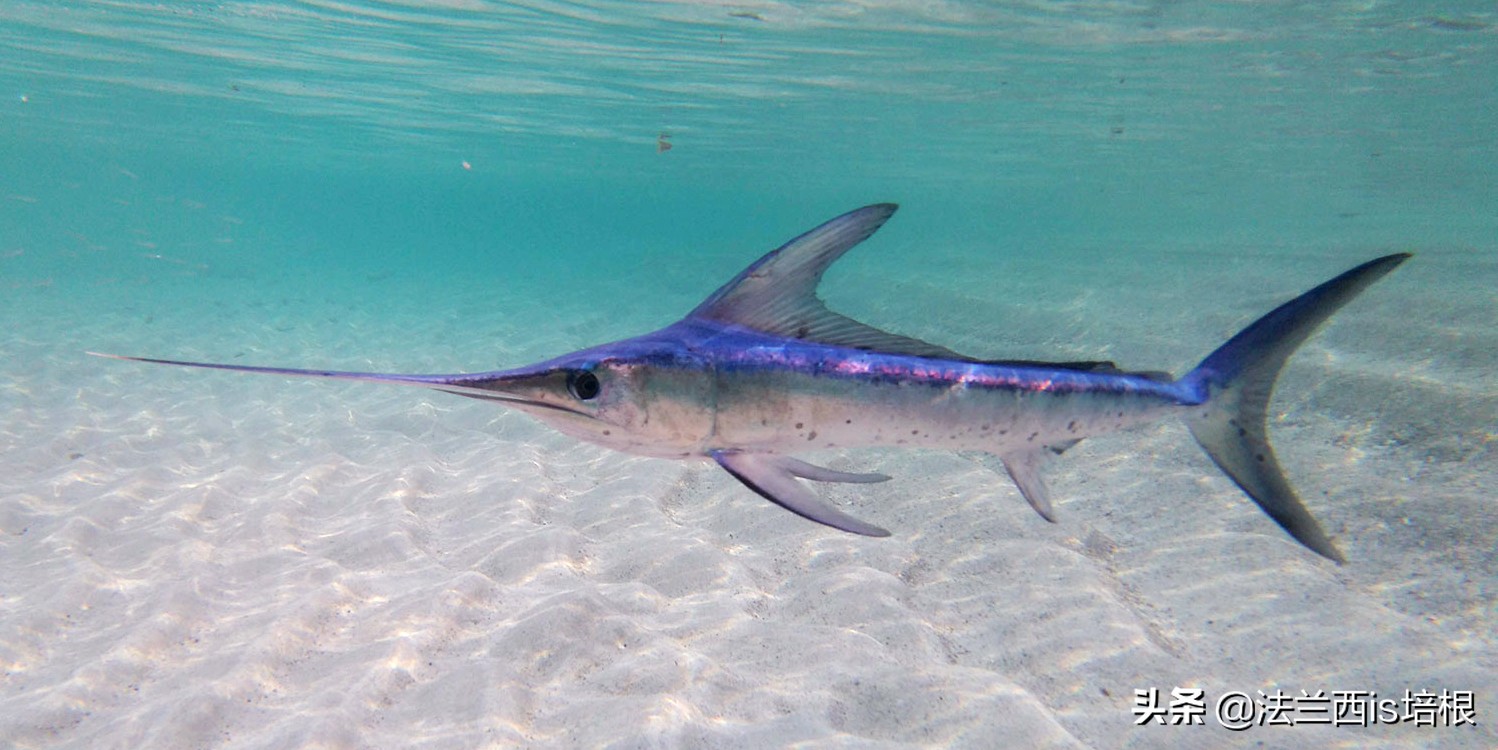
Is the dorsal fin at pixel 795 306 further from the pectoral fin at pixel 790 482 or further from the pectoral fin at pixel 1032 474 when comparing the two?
the pectoral fin at pixel 1032 474

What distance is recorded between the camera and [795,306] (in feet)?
7.38

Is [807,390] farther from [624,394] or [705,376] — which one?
[624,394]

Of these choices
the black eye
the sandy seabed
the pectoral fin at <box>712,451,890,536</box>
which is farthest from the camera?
the sandy seabed

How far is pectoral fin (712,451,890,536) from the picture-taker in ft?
5.95

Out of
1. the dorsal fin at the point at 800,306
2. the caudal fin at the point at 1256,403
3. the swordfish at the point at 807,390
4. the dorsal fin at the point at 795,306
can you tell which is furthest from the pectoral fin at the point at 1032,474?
the caudal fin at the point at 1256,403

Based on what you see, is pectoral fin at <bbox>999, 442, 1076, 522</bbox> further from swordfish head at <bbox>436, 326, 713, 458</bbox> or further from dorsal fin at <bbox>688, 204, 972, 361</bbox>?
swordfish head at <bbox>436, 326, 713, 458</bbox>

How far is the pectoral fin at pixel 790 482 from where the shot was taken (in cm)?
181

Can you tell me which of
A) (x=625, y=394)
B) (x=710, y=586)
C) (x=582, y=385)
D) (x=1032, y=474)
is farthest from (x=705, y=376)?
(x=710, y=586)

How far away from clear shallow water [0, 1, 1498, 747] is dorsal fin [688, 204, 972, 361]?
71.5 inches

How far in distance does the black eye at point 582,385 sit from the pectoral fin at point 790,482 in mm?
406

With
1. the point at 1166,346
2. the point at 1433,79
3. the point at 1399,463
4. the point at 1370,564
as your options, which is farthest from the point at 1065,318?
the point at 1433,79

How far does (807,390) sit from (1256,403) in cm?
191

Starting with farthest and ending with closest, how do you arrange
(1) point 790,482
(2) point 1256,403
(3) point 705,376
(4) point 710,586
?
(4) point 710,586 < (2) point 1256,403 < (3) point 705,376 < (1) point 790,482

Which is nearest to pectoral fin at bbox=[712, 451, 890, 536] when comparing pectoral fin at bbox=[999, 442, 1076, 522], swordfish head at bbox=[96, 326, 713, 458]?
swordfish head at bbox=[96, 326, 713, 458]
